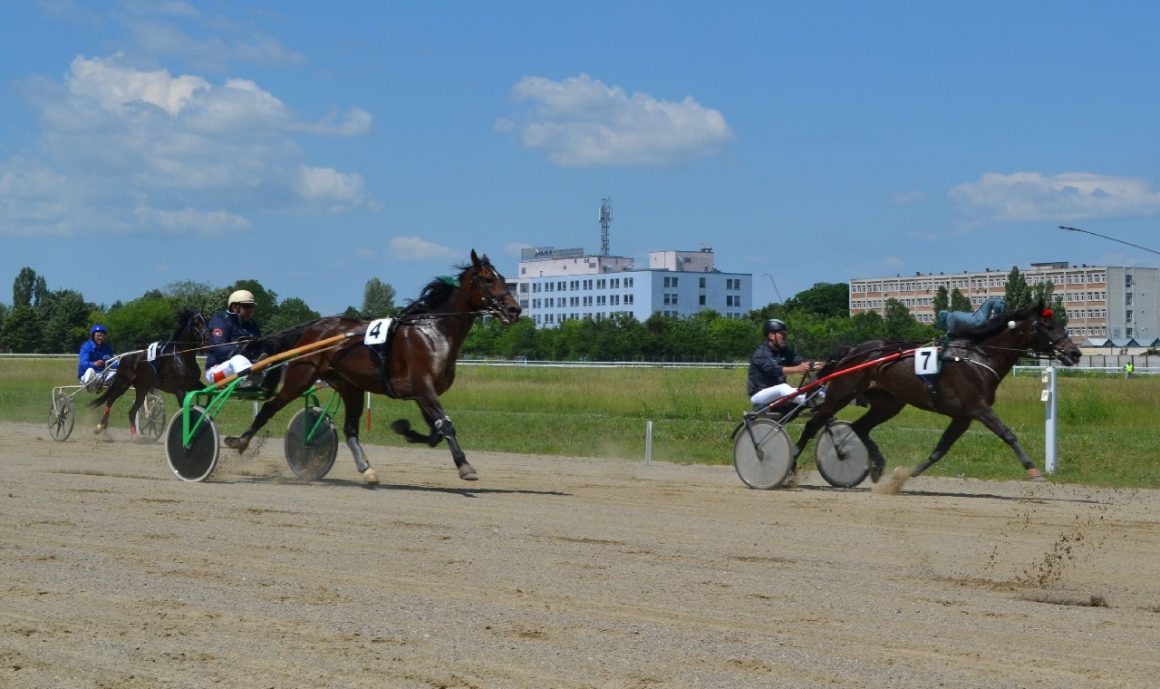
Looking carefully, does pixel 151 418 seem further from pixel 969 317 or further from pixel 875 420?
pixel 969 317

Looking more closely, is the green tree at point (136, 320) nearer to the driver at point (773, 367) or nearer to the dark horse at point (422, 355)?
the dark horse at point (422, 355)

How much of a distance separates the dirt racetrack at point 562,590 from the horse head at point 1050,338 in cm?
164

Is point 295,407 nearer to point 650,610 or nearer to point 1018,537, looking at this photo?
point 1018,537

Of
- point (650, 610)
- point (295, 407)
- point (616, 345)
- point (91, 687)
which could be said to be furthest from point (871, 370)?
point (616, 345)

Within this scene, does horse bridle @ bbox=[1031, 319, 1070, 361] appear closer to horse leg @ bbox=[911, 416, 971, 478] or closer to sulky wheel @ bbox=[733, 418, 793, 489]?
horse leg @ bbox=[911, 416, 971, 478]

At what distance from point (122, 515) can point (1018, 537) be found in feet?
22.2

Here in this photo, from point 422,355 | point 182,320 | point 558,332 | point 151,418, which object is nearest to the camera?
point 422,355

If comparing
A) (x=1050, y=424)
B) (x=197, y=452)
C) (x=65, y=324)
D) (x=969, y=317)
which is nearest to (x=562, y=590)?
(x=197, y=452)

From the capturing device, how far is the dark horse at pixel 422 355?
1364 centimetres

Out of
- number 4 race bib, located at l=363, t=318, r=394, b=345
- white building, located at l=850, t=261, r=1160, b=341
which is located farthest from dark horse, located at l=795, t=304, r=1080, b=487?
white building, located at l=850, t=261, r=1160, b=341

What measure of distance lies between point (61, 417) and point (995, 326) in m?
14.8

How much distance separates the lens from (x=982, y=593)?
7.93 metres

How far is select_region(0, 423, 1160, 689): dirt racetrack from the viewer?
5.91m

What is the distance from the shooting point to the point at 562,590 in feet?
25.4
